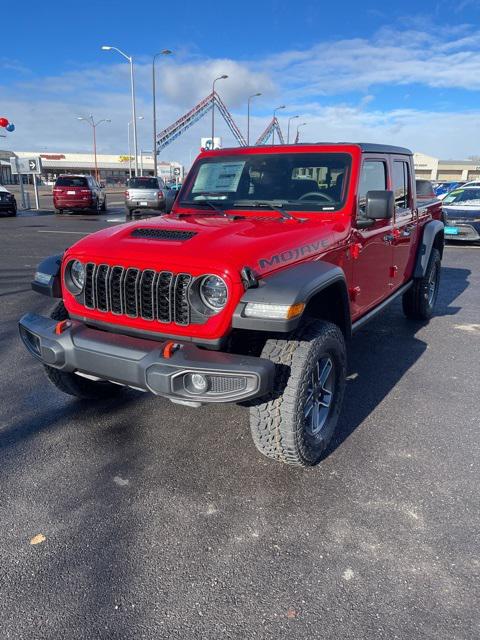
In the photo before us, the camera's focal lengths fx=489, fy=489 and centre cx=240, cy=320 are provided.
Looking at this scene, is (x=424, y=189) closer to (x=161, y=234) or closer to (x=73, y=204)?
(x=161, y=234)

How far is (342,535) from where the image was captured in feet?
7.97

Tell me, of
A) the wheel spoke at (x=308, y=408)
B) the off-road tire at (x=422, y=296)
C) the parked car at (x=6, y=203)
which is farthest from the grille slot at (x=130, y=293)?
the parked car at (x=6, y=203)

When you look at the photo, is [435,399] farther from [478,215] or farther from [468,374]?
[478,215]

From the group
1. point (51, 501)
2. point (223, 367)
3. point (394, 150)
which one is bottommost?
point (51, 501)

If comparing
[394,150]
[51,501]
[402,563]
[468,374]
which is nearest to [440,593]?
[402,563]

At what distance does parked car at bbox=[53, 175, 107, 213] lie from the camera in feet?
70.8

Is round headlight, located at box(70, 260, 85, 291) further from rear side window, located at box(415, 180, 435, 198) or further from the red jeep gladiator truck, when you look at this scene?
rear side window, located at box(415, 180, 435, 198)

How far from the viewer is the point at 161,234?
3074 millimetres

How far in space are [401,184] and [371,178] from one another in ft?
3.26

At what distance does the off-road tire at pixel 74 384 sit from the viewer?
339 centimetres

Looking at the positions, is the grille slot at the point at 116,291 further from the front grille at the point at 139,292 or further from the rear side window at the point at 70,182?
the rear side window at the point at 70,182

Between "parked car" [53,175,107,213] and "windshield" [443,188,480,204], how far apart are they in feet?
49.3

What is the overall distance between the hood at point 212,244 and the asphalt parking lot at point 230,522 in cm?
124

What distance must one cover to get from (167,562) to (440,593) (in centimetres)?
120
